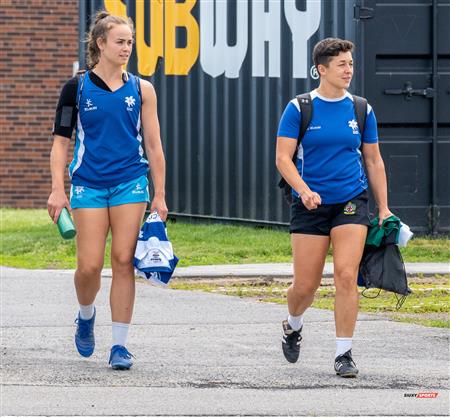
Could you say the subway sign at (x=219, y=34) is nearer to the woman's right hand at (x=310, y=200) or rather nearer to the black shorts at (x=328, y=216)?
the black shorts at (x=328, y=216)

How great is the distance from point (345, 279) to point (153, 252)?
1.02m

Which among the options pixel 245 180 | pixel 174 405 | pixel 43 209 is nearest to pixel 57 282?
pixel 245 180

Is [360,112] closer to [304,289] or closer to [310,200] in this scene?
[310,200]

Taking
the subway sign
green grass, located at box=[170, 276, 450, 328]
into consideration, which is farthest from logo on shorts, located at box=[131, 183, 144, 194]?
the subway sign

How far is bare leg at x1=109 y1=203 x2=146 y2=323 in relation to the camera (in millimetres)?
7816

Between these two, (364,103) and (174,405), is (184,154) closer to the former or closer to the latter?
(364,103)

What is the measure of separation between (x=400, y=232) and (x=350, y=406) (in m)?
1.39

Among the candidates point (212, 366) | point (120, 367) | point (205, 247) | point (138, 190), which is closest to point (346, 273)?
point (212, 366)

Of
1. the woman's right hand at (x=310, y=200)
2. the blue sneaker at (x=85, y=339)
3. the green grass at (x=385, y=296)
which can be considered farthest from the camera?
the green grass at (x=385, y=296)

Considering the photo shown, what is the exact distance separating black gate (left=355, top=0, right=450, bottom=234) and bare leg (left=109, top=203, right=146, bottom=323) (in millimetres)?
7886

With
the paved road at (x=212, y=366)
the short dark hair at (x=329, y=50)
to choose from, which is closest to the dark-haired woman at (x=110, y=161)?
the paved road at (x=212, y=366)

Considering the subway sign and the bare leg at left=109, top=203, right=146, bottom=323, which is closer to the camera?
the bare leg at left=109, top=203, right=146, bottom=323

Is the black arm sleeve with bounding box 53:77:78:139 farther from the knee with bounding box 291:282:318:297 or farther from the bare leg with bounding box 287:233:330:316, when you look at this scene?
the knee with bounding box 291:282:318:297

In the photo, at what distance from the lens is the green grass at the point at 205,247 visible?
567 inches
